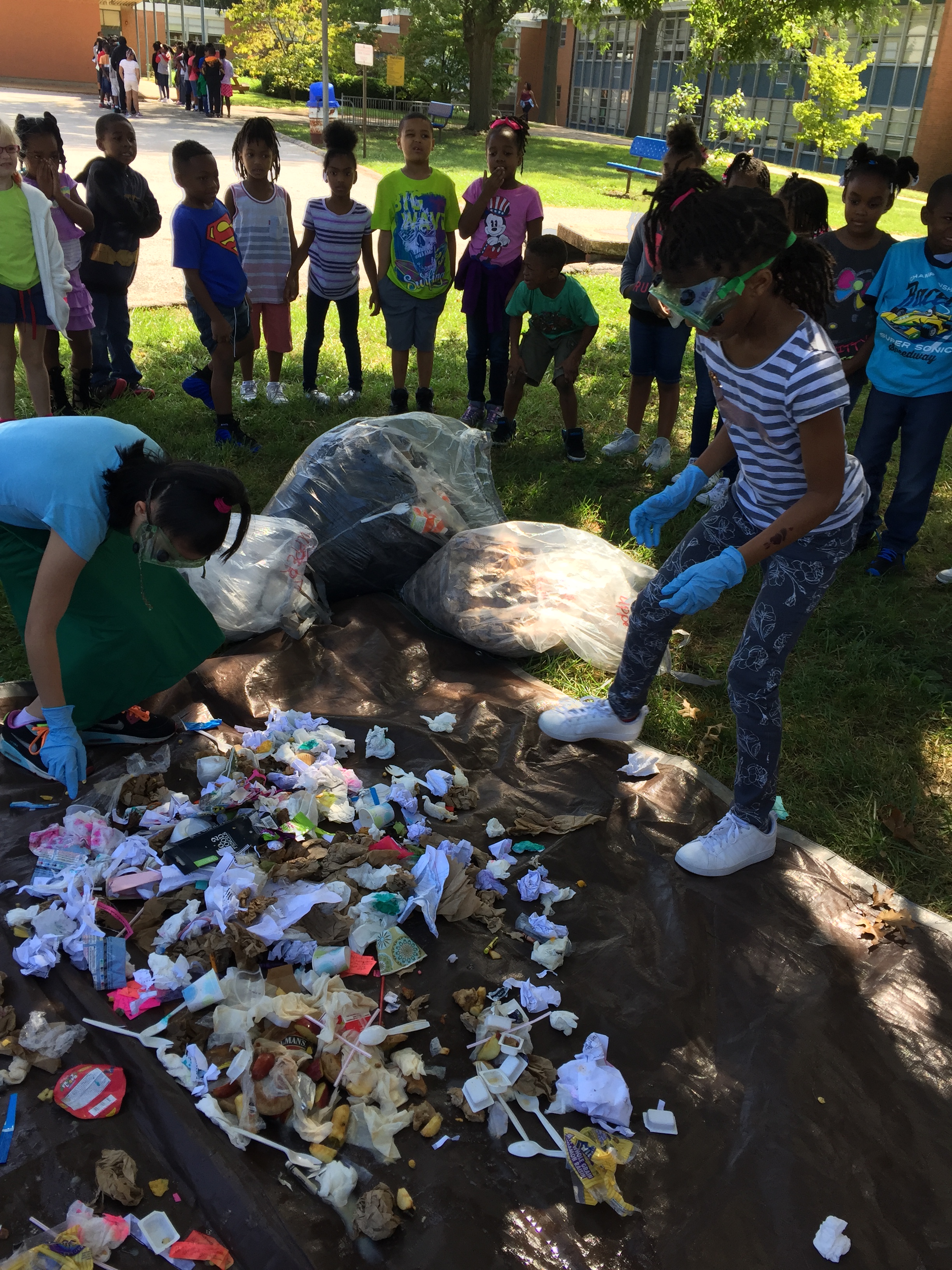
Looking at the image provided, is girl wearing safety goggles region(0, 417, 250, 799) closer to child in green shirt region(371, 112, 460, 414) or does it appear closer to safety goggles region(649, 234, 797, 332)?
safety goggles region(649, 234, 797, 332)

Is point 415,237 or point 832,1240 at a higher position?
point 415,237

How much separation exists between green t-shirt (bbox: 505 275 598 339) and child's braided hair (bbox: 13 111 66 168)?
2.39 metres

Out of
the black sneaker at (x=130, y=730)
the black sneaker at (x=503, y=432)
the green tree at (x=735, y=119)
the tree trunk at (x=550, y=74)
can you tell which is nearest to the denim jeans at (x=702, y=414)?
the black sneaker at (x=503, y=432)

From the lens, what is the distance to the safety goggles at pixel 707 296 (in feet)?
6.34

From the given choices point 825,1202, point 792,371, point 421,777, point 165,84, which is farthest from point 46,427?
point 165,84

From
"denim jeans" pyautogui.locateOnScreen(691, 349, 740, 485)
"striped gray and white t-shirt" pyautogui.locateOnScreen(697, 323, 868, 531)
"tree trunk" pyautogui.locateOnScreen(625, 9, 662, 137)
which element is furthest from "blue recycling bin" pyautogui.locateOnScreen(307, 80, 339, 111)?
"striped gray and white t-shirt" pyautogui.locateOnScreen(697, 323, 868, 531)

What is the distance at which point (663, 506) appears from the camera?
2.63 metres

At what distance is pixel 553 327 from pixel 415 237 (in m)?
0.95

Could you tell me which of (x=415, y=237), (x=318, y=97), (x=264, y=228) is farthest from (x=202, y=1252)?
(x=318, y=97)

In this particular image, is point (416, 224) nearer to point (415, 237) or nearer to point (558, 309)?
point (415, 237)

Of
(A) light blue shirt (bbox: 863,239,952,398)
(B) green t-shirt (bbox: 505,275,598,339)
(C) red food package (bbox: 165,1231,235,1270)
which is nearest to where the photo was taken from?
(C) red food package (bbox: 165,1231,235,1270)

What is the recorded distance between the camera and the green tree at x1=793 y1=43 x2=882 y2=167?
614 inches

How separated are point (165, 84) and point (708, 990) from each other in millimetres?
32690

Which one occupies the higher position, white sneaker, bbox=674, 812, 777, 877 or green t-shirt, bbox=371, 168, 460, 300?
green t-shirt, bbox=371, 168, 460, 300
